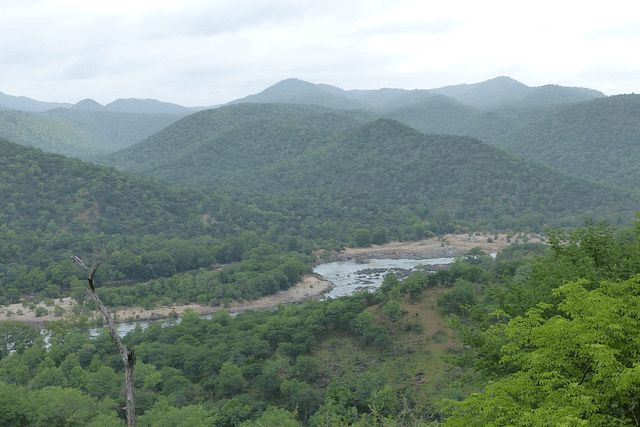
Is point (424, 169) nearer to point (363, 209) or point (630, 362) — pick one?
point (363, 209)

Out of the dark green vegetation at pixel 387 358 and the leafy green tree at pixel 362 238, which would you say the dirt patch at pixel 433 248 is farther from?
the dark green vegetation at pixel 387 358

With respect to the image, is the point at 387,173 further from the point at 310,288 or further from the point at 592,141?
the point at 310,288

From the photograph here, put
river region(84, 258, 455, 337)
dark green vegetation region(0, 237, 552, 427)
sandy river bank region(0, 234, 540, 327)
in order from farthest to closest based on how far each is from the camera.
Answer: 1. river region(84, 258, 455, 337)
2. sandy river bank region(0, 234, 540, 327)
3. dark green vegetation region(0, 237, 552, 427)

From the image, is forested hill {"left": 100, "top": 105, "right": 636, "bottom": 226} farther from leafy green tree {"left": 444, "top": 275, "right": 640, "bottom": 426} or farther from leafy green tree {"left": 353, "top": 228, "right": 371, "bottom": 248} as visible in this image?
leafy green tree {"left": 444, "top": 275, "right": 640, "bottom": 426}

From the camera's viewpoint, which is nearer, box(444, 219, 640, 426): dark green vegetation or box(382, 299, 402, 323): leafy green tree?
box(444, 219, 640, 426): dark green vegetation

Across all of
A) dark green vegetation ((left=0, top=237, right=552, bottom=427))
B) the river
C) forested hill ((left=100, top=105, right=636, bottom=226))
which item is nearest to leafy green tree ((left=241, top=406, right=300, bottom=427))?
dark green vegetation ((left=0, top=237, right=552, bottom=427))

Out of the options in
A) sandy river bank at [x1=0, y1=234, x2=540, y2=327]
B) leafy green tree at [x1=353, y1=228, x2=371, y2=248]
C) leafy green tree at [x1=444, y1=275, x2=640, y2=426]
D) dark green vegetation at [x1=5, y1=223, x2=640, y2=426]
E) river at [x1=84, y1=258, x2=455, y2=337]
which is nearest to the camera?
leafy green tree at [x1=444, y1=275, x2=640, y2=426]

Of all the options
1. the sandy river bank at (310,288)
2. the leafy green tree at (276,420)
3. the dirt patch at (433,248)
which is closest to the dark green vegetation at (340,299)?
the leafy green tree at (276,420)
